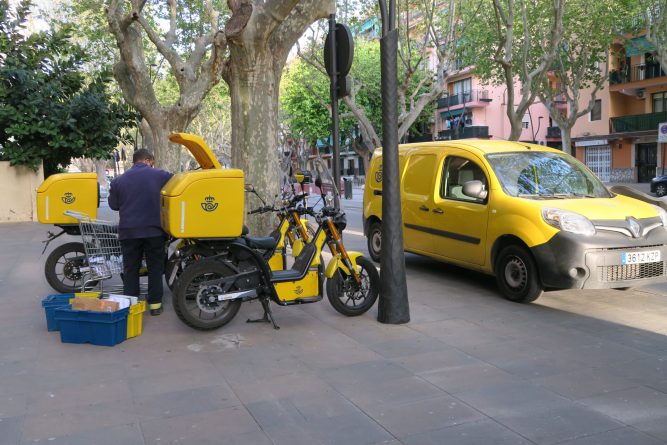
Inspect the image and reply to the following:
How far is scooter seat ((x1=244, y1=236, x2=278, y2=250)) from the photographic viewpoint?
583 centimetres

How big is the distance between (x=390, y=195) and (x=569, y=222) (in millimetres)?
1939

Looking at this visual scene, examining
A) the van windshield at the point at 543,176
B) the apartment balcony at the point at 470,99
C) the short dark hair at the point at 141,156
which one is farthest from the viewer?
the apartment balcony at the point at 470,99

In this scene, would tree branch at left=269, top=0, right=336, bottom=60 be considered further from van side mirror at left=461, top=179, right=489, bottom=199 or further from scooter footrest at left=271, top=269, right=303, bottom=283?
scooter footrest at left=271, top=269, right=303, bottom=283

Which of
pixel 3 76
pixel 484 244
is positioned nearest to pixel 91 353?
pixel 484 244

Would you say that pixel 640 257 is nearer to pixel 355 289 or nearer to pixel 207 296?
pixel 355 289

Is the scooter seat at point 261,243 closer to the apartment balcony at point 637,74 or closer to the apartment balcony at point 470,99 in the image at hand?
the apartment balcony at point 637,74

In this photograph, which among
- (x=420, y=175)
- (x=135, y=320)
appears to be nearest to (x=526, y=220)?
(x=420, y=175)

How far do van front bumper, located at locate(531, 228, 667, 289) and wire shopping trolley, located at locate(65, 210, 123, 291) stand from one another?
4494 millimetres

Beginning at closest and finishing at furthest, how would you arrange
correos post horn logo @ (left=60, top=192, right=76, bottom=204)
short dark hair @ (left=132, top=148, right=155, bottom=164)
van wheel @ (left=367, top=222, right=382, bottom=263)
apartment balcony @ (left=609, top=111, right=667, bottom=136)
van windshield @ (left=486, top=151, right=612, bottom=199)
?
short dark hair @ (left=132, top=148, right=155, bottom=164)
van windshield @ (left=486, top=151, right=612, bottom=199)
correos post horn logo @ (left=60, top=192, right=76, bottom=204)
van wheel @ (left=367, top=222, right=382, bottom=263)
apartment balcony @ (left=609, top=111, right=667, bottom=136)

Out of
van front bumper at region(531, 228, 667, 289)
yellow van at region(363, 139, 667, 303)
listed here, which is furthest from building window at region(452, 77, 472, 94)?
van front bumper at region(531, 228, 667, 289)

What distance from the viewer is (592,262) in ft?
19.8

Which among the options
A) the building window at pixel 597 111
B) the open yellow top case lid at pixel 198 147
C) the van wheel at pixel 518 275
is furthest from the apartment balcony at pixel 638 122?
the open yellow top case lid at pixel 198 147

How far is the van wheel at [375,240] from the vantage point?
9203mm

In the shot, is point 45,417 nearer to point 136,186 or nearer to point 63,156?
point 136,186
